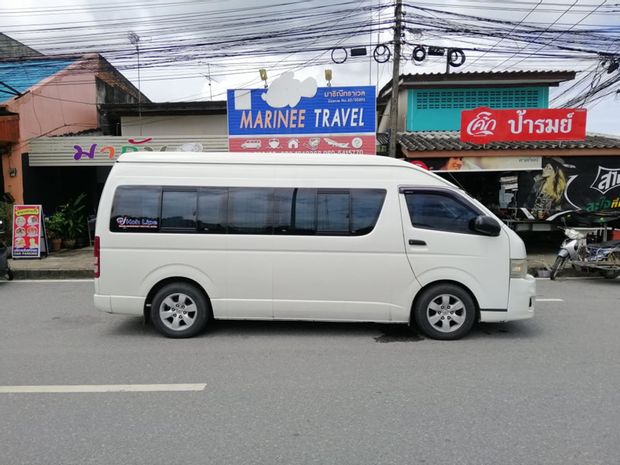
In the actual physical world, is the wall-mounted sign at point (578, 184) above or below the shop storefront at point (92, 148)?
below

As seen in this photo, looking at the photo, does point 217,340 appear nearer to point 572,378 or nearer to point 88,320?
point 88,320

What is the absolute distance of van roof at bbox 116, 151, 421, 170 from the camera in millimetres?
5555

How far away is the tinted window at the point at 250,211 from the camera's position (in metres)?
5.50

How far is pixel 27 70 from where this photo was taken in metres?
15.5

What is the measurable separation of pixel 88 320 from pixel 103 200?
1.95m

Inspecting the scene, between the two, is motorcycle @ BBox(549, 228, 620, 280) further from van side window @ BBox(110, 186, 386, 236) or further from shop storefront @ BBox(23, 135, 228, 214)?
shop storefront @ BBox(23, 135, 228, 214)

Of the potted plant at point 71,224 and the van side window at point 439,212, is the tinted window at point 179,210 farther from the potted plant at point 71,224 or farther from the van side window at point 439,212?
the potted plant at point 71,224

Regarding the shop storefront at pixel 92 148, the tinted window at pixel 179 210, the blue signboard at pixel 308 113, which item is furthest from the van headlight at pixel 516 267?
the shop storefront at pixel 92 148

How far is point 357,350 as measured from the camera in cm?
508

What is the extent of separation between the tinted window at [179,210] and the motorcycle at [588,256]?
7319 mm

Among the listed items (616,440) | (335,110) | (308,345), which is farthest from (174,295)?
(335,110)

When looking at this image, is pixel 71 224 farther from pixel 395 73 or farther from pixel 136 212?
pixel 395 73

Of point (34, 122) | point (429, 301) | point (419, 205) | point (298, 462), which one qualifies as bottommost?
point (298, 462)

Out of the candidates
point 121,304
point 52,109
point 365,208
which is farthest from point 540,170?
point 52,109
